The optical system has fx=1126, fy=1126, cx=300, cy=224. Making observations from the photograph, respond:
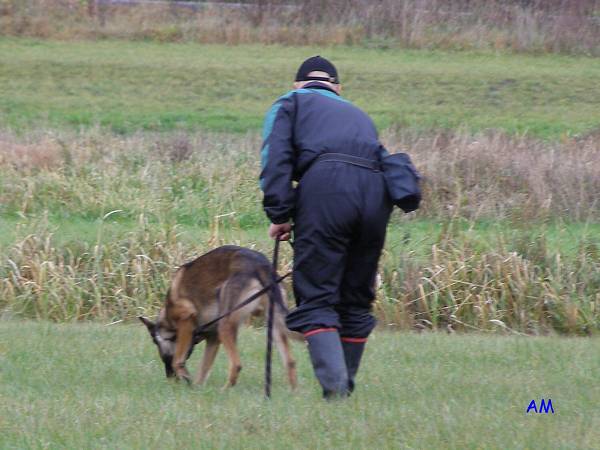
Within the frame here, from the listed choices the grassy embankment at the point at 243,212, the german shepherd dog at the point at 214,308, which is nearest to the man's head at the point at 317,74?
the german shepherd dog at the point at 214,308

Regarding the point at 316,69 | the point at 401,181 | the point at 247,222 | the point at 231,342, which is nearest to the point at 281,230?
the point at 401,181

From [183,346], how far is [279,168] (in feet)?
6.66

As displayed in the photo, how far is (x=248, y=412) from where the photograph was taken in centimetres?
621

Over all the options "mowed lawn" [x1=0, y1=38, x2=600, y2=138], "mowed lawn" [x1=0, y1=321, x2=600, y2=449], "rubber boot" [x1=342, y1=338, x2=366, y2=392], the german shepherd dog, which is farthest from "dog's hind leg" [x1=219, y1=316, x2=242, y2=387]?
"mowed lawn" [x1=0, y1=38, x2=600, y2=138]

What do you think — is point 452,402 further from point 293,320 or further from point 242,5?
point 242,5

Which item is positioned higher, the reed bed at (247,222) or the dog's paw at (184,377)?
the dog's paw at (184,377)

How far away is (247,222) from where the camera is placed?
13.1 m

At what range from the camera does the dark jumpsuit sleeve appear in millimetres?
6277

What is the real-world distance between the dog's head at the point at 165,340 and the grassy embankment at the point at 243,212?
10.2 feet

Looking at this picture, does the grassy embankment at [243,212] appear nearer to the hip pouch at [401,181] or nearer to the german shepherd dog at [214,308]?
the german shepherd dog at [214,308]

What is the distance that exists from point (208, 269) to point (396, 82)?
54.3 ft

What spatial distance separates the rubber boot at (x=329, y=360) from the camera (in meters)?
6.42

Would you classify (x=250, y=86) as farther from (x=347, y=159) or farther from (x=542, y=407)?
(x=542, y=407)

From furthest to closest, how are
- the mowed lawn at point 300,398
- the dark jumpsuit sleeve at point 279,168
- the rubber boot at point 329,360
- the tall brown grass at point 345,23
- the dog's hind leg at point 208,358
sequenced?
the tall brown grass at point 345,23
the dog's hind leg at point 208,358
the rubber boot at point 329,360
the dark jumpsuit sleeve at point 279,168
the mowed lawn at point 300,398
